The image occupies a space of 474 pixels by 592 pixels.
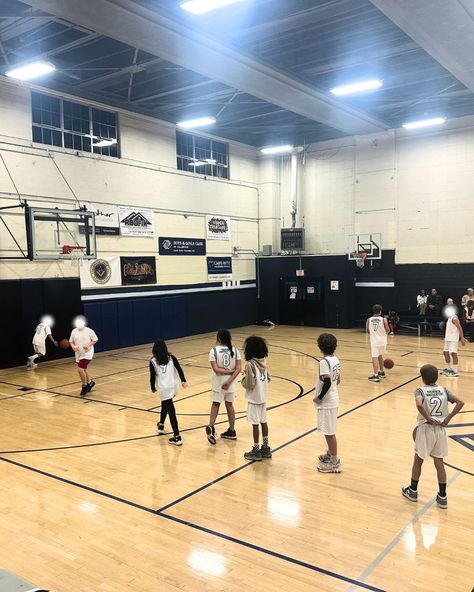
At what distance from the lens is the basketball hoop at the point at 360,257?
20.3 meters

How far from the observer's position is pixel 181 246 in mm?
19297

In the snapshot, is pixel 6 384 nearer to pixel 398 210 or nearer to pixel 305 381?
pixel 305 381

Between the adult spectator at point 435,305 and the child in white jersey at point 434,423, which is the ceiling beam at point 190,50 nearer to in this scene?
the adult spectator at point 435,305

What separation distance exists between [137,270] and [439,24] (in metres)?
11.3

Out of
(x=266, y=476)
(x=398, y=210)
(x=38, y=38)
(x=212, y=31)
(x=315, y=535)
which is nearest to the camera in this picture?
(x=315, y=535)

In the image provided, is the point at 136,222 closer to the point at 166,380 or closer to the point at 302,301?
the point at 302,301

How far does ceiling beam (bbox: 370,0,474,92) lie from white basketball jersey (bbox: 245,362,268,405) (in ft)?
23.7

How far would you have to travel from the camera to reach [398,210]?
2025 centimetres

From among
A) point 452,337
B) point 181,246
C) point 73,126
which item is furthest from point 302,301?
point 73,126

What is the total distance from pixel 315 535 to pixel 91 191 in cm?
1347

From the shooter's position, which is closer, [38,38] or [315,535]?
[315,535]

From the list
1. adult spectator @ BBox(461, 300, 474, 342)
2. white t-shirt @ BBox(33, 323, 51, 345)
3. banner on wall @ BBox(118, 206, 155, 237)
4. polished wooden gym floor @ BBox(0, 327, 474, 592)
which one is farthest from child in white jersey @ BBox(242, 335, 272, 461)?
adult spectator @ BBox(461, 300, 474, 342)

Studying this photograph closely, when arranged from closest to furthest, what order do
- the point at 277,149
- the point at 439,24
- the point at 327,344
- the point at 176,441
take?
the point at 327,344
the point at 176,441
the point at 439,24
the point at 277,149

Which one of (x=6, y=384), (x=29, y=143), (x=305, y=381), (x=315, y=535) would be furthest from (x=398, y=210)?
(x=315, y=535)
